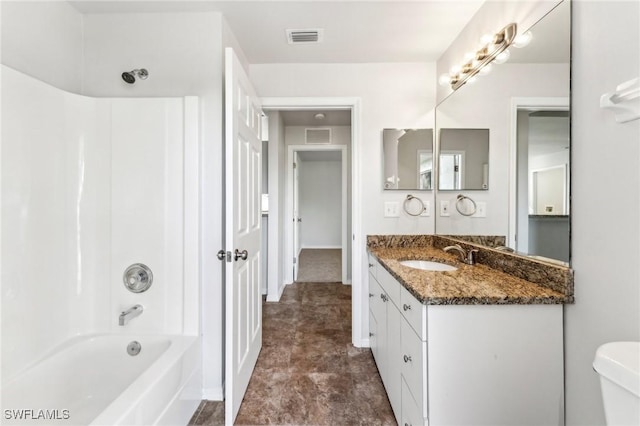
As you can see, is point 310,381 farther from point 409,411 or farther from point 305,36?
point 305,36

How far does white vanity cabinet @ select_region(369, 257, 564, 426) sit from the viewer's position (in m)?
1.01

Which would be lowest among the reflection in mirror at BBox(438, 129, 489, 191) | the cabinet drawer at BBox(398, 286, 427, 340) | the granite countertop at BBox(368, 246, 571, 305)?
the cabinet drawer at BBox(398, 286, 427, 340)

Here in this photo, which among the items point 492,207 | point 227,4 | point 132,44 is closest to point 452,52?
point 492,207

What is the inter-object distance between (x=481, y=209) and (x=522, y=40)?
894 millimetres

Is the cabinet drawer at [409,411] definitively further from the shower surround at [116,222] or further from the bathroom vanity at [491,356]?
the shower surround at [116,222]

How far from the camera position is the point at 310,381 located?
176cm

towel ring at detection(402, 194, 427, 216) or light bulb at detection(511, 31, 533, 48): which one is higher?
light bulb at detection(511, 31, 533, 48)

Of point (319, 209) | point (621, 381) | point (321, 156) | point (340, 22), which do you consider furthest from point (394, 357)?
point (319, 209)

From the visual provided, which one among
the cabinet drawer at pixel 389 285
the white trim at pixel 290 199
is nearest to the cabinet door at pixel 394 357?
the cabinet drawer at pixel 389 285

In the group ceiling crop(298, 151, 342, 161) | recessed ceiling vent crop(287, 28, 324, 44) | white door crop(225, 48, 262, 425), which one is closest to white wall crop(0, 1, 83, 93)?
white door crop(225, 48, 262, 425)

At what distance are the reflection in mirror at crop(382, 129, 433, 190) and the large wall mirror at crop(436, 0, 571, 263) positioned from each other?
1.27 ft

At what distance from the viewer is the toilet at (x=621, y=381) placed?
22.3 inches

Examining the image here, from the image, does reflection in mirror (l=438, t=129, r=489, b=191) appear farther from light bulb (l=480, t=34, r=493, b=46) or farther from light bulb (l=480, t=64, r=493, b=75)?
light bulb (l=480, t=34, r=493, b=46)

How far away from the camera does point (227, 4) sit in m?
1.54
